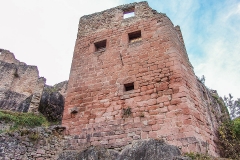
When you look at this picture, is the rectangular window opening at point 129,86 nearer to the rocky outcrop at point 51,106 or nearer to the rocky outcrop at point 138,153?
the rocky outcrop at point 138,153

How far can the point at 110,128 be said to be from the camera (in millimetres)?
5672

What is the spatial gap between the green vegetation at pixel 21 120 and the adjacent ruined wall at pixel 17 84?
5.45 feet

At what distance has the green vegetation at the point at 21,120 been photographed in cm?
1088

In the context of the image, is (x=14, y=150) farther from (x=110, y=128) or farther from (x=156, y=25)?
(x=156, y=25)

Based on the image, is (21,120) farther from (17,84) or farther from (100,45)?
(17,84)

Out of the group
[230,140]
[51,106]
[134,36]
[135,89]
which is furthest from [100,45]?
[51,106]

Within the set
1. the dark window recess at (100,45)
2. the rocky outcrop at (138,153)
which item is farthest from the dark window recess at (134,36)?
the rocky outcrop at (138,153)

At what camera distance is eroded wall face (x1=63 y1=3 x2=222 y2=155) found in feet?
16.9

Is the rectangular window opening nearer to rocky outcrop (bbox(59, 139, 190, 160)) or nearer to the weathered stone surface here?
rocky outcrop (bbox(59, 139, 190, 160))

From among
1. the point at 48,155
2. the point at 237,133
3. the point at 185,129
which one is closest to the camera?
the point at 185,129

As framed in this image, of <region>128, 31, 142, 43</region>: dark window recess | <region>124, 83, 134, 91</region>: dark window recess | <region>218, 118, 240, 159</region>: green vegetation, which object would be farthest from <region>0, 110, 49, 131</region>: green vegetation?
<region>218, 118, 240, 159</region>: green vegetation

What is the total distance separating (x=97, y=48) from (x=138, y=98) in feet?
9.76

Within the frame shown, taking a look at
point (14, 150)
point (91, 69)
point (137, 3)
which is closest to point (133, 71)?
point (91, 69)

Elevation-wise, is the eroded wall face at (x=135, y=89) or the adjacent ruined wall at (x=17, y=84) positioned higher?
the adjacent ruined wall at (x=17, y=84)
